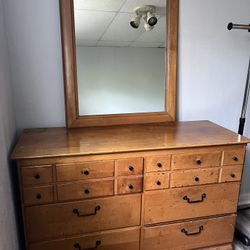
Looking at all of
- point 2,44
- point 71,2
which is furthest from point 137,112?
point 2,44

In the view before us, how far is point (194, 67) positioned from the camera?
1725mm

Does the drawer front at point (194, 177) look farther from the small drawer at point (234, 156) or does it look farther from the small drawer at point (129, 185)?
the small drawer at point (129, 185)

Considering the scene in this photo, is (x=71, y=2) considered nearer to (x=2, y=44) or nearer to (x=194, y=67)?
(x=2, y=44)

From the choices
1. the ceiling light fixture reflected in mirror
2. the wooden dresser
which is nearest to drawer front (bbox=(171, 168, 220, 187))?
the wooden dresser

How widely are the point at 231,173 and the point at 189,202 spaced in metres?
0.30

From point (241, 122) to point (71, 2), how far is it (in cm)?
138

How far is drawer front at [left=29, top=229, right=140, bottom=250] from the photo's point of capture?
1.28m

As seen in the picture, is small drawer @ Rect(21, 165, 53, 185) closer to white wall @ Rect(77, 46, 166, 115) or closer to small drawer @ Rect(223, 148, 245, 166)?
white wall @ Rect(77, 46, 166, 115)

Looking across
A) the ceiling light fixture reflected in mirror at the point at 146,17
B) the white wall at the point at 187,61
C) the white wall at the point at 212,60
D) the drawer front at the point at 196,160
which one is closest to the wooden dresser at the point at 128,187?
the drawer front at the point at 196,160

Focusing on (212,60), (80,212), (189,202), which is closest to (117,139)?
(80,212)

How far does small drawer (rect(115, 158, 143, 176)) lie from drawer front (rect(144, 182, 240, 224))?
0.16 metres

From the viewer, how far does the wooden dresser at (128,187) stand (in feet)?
3.90

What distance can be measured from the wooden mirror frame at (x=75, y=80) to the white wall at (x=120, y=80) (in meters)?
0.03

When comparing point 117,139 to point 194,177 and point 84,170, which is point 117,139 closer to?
point 84,170
